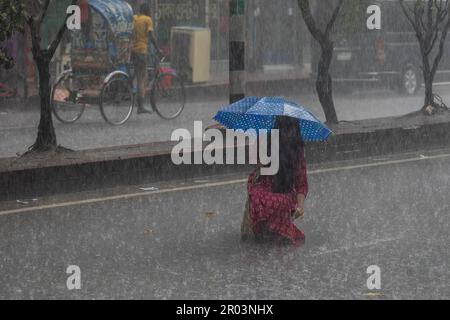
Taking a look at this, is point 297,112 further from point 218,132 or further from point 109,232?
point 218,132

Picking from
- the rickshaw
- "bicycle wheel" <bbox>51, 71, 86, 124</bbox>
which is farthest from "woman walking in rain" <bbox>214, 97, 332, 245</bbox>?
"bicycle wheel" <bbox>51, 71, 86, 124</bbox>

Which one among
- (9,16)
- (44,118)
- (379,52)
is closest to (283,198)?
(9,16)

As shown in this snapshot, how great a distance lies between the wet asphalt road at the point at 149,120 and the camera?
1559 centimetres

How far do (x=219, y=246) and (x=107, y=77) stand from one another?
8.47 meters

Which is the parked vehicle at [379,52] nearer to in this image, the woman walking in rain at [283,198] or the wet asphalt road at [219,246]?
the wet asphalt road at [219,246]

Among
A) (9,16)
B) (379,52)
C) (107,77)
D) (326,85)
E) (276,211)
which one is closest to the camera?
(276,211)

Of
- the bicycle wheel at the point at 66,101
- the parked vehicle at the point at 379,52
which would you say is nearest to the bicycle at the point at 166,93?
the bicycle wheel at the point at 66,101

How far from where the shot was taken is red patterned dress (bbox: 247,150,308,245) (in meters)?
8.98

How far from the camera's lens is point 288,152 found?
902 centimetres

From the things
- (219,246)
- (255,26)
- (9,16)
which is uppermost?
(9,16)

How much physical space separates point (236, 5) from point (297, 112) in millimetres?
5159

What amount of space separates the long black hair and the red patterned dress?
0.05 metres

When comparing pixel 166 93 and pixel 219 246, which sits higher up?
pixel 166 93

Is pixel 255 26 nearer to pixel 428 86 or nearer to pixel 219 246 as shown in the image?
pixel 428 86
